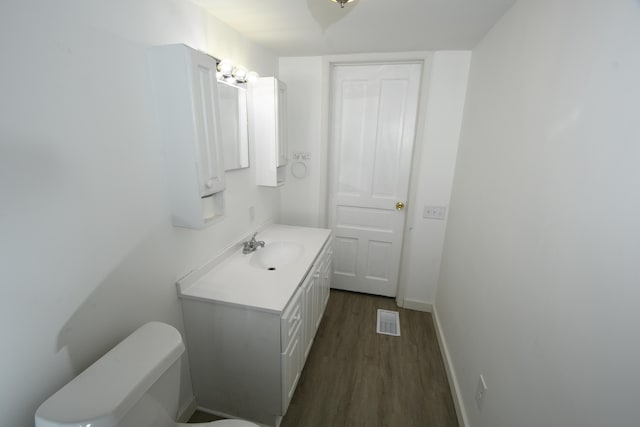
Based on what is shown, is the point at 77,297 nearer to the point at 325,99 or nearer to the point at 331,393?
the point at 331,393

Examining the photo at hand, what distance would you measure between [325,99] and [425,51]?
858mm

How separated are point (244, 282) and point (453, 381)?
1486 mm

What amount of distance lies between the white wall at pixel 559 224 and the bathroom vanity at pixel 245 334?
0.97m

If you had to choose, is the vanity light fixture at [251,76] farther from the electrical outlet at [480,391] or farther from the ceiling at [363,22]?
the electrical outlet at [480,391]

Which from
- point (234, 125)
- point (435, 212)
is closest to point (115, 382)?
point (234, 125)

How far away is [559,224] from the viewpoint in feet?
2.87

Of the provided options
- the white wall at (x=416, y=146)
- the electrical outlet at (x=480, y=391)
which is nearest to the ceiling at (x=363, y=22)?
the white wall at (x=416, y=146)

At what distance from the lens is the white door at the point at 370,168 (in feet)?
7.75

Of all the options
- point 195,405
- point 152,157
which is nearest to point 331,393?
point 195,405

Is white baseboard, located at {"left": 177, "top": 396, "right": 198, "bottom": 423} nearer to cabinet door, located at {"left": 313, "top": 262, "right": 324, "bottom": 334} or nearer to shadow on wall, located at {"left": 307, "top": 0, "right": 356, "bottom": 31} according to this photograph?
cabinet door, located at {"left": 313, "top": 262, "right": 324, "bottom": 334}

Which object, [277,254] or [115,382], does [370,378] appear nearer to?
[277,254]

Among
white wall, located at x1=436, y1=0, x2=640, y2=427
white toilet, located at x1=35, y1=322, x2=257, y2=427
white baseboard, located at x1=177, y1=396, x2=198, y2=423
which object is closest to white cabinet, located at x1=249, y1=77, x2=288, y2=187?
white toilet, located at x1=35, y1=322, x2=257, y2=427

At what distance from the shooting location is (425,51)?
213 cm

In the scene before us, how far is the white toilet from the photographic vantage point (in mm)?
778
